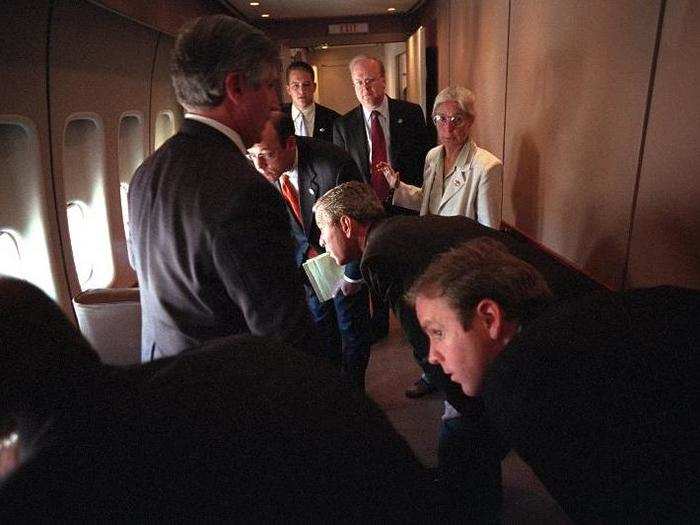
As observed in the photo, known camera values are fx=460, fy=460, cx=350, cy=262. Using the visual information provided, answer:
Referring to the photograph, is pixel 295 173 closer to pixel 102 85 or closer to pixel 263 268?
pixel 263 268

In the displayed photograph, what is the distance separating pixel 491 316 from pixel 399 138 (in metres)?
2.49

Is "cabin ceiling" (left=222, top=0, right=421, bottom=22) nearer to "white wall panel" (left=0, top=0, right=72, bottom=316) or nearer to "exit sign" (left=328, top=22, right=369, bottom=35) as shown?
"exit sign" (left=328, top=22, right=369, bottom=35)

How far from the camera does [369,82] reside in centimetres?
332

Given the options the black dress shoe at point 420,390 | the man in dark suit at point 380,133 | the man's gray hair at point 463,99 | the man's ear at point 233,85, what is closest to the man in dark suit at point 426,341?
the man's ear at point 233,85

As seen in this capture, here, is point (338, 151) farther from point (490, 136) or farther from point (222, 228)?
point (490, 136)

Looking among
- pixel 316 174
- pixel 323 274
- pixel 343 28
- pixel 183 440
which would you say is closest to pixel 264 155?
pixel 316 174

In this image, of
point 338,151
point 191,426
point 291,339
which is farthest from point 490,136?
point 191,426

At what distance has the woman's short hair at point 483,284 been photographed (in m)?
1.22

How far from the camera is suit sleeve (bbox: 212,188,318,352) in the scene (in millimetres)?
1032

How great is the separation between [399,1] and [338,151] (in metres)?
5.59

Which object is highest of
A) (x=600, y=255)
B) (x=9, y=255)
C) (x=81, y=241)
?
(x=9, y=255)

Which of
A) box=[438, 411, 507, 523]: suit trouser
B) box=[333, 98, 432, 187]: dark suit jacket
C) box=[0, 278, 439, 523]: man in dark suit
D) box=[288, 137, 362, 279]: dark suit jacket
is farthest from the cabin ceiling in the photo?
box=[0, 278, 439, 523]: man in dark suit

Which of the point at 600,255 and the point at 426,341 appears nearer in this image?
the point at 426,341

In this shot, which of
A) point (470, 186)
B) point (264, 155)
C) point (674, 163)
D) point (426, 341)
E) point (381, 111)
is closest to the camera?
point (426, 341)
